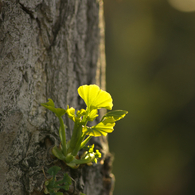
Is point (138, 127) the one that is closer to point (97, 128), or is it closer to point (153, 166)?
point (153, 166)

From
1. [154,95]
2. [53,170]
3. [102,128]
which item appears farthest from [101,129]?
[154,95]

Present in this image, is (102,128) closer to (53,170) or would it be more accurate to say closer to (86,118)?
(86,118)

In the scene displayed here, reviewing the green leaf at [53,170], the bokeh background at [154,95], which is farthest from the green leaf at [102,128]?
the bokeh background at [154,95]

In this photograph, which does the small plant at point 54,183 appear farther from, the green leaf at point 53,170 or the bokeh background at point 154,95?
the bokeh background at point 154,95

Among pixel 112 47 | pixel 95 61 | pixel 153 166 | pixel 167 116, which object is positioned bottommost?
pixel 153 166

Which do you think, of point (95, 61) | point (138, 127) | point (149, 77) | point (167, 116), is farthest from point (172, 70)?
point (95, 61)

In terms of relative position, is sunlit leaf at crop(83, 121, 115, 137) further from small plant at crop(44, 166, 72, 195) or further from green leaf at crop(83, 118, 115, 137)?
small plant at crop(44, 166, 72, 195)
